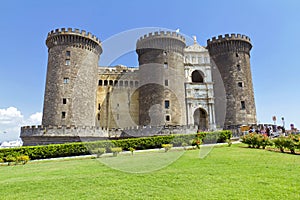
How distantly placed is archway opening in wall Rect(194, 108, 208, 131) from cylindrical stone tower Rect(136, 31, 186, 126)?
437 centimetres

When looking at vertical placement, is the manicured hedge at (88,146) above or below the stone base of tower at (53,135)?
below

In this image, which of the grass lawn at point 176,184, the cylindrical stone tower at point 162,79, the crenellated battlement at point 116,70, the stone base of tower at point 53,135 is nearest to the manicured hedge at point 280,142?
the grass lawn at point 176,184

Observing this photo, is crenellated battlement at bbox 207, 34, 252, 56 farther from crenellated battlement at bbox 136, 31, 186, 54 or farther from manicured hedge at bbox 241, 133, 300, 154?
manicured hedge at bbox 241, 133, 300, 154

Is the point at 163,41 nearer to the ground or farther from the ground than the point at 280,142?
farther from the ground

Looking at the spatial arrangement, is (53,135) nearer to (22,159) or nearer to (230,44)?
(22,159)

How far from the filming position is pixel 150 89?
33.1 meters

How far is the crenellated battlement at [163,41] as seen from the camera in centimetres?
3428

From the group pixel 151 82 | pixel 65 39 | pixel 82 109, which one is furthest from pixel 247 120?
pixel 65 39

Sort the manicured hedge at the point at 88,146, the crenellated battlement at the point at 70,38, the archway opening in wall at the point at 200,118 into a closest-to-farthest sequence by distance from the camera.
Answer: the manicured hedge at the point at 88,146, the crenellated battlement at the point at 70,38, the archway opening in wall at the point at 200,118

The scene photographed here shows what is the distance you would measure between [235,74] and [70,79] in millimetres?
24480

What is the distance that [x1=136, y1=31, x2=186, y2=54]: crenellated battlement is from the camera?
112 ft

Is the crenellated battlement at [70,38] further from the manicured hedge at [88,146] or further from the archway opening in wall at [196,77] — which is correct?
the archway opening in wall at [196,77]

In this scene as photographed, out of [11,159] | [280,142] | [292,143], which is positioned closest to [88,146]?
[11,159]

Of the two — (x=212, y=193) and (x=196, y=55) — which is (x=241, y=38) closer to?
(x=196, y=55)
